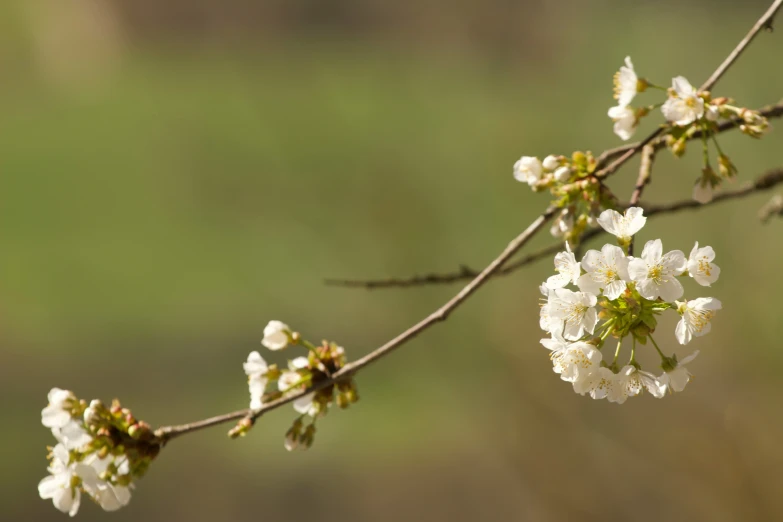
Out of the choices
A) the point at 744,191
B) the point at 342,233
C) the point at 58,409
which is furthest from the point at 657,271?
the point at 342,233

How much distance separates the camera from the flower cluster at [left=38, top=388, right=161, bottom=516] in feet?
2.27

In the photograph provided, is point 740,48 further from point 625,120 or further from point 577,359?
point 577,359

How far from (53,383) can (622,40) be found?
335cm

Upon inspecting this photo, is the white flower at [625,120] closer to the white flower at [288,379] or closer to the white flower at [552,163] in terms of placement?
the white flower at [552,163]

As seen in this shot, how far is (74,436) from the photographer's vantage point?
0.69 m

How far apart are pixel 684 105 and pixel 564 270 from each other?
210 millimetres

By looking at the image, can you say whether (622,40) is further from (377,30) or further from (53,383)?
(53,383)

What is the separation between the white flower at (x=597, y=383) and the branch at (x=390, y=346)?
0.13m

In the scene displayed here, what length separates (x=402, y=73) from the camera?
13.3 feet

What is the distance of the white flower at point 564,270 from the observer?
1.94 ft

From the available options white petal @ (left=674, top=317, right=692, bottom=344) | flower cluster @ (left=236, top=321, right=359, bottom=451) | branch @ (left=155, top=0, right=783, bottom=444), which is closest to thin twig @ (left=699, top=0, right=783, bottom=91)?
branch @ (left=155, top=0, right=783, bottom=444)

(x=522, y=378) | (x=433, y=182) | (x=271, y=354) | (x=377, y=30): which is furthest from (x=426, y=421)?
(x=377, y=30)

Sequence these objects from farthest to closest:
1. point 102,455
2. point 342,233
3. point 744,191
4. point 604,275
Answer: point 342,233 → point 744,191 → point 102,455 → point 604,275

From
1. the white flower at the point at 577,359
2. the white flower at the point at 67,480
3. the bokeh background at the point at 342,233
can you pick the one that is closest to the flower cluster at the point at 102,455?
the white flower at the point at 67,480
